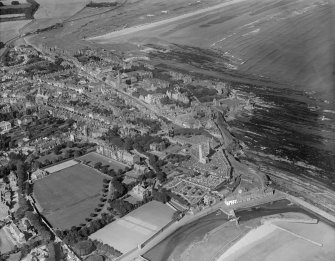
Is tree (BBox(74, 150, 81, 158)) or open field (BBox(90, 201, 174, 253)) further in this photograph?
tree (BBox(74, 150, 81, 158))

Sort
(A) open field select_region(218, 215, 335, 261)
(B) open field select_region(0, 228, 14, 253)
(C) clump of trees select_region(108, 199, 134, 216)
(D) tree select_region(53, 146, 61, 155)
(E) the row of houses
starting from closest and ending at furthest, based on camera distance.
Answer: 1. (A) open field select_region(218, 215, 335, 261)
2. (B) open field select_region(0, 228, 14, 253)
3. (C) clump of trees select_region(108, 199, 134, 216)
4. (E) the row of houses
5. (D) tree select_region(53, 146, 61, 155)

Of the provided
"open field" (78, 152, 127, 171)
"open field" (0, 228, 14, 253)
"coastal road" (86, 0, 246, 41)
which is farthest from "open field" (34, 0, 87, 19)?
"open field" (0, 228, 14, 253)

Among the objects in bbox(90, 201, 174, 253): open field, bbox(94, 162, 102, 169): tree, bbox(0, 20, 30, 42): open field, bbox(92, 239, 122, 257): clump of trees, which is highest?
bbox(0, 20, 30, 42): open field

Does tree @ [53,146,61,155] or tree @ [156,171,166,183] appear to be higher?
tree @ [53,146,61,155]

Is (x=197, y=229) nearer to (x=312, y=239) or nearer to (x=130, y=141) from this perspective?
(x=312, y=239)

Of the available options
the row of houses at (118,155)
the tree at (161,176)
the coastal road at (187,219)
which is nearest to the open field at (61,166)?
the row of houses at (118,155)

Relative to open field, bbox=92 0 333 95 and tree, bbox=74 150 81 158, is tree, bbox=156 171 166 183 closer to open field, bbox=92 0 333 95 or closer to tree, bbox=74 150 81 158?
tree, bbox=74 150 81 158

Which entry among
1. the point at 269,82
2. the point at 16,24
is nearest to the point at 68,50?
the point at 16,24

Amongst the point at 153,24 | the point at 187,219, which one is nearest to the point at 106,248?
the point at 187,219
